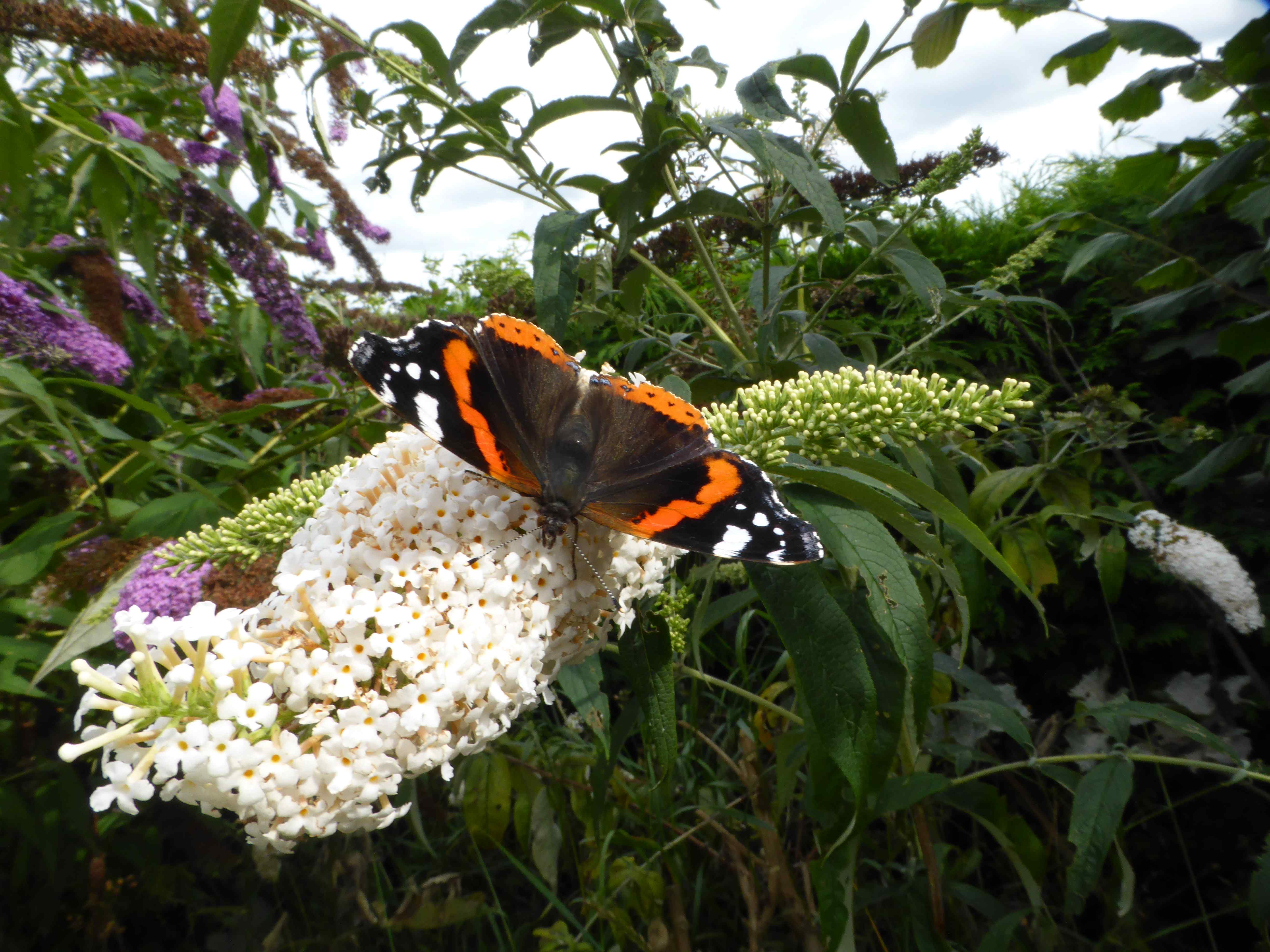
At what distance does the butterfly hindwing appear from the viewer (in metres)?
0.91

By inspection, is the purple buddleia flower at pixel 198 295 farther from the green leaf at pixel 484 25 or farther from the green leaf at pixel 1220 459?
the green leaf at pixel 1220 459

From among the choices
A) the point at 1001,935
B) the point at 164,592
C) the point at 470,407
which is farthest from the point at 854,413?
the point at 164,592

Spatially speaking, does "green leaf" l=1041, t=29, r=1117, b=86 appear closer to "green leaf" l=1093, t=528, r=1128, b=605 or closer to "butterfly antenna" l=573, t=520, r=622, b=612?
"green leaf" l=1093, t=528, r=1128, b=605

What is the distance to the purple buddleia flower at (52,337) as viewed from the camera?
1.69 metres

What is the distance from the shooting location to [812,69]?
1466 mm

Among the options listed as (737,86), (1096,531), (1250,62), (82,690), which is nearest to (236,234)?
(82,690)

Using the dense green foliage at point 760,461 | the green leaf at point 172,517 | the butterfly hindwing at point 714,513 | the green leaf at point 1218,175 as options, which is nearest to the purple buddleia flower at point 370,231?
the dense green foliage at point 760,461

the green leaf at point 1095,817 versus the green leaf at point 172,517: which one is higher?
the green leaf at point 172,517

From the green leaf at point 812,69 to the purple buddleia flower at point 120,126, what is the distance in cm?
169

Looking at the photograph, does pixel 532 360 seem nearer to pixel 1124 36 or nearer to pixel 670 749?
pixel 670 749

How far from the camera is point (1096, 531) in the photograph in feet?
6.37

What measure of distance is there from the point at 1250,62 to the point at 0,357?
337cm

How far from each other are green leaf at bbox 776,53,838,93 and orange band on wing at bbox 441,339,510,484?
2.82 feet

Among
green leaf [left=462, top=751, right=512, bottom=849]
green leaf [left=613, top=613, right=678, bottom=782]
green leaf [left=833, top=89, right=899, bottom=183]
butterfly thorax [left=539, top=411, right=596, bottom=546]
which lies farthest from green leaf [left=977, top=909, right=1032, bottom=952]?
green leaf [left=833, top=89, right=899, bottom=183]
